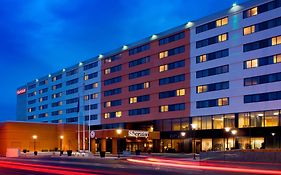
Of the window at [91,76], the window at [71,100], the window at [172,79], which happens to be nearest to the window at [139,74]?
the window at [172,79]

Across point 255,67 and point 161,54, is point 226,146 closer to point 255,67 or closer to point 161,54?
point 255,67

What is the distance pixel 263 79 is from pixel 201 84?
14.4 meters

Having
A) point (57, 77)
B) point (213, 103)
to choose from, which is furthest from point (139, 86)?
point (57, 77)

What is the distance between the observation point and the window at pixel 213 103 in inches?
3194

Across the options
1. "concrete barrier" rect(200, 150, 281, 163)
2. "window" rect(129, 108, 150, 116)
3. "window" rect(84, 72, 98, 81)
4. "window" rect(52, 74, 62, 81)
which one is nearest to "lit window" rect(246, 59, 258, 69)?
"concrete barrier" rect(200, 150, 281, 163)

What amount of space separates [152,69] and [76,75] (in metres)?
37.1

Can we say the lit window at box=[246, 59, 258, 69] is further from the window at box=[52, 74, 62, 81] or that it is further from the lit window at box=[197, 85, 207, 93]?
the window at box=[52, 74, 62, 81]

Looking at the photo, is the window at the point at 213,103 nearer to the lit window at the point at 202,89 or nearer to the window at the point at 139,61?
the lit window at the point at 202,89

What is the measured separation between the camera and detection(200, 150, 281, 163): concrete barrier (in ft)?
166

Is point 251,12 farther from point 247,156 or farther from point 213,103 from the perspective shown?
point 247,156

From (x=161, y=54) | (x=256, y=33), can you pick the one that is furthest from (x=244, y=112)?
(x=161, y=54)

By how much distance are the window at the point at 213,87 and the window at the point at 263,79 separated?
15.1 ft

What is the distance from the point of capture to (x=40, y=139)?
363 ft

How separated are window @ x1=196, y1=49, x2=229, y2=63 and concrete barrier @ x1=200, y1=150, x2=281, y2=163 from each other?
1038 inches
